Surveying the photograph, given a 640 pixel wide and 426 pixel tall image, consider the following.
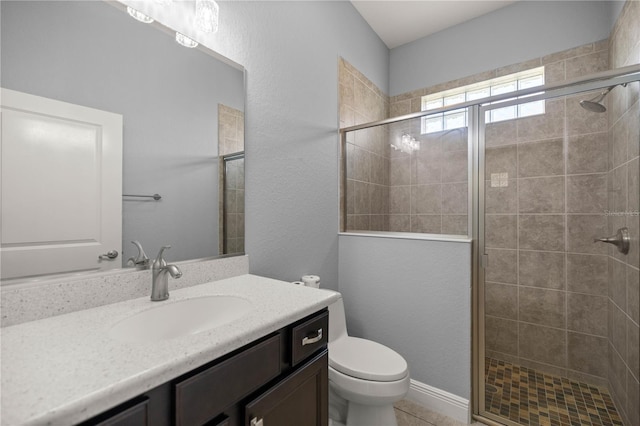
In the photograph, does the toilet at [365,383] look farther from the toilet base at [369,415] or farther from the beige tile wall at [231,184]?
the beige tile wall at [231,184]

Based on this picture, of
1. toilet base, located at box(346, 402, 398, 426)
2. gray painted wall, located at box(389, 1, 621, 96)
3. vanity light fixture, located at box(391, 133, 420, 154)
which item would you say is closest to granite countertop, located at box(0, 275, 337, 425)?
toilet base, located at box(346, 402, 398, 426)

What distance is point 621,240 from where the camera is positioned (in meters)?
1.47

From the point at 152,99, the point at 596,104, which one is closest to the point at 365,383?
the point at 152,99

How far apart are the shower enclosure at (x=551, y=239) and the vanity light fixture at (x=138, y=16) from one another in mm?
1549

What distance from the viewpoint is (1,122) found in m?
0.77

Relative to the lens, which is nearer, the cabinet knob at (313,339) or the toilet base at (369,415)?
the cabinet knob at (313,339)

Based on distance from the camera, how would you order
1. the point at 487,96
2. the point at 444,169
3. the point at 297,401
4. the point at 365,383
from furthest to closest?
the point at 487,96 → the point at 444,169 → the point at 365,383 → the point at 297,401

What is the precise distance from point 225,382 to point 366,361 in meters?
0.99

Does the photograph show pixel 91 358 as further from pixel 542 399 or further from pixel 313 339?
pixel 542 399

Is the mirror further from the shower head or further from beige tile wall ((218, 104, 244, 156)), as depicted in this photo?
the shower head

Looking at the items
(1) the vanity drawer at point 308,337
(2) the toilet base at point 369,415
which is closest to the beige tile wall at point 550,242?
(2) the toilet base at point 369,415

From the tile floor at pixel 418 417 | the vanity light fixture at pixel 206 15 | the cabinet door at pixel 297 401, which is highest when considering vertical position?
the vanity light fixture at pixel 206 15

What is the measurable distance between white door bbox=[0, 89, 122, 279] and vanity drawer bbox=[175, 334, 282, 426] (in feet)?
2.00

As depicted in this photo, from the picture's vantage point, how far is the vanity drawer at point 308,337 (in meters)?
0.89
